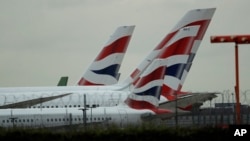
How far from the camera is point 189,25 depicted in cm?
5862

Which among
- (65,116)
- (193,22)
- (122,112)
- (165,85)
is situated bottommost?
(65,116)

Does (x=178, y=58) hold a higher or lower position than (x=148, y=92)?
higher

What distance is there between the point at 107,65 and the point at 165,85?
45.0 ft

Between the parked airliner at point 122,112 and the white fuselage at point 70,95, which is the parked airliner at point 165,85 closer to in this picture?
the white fuselage at point 70,95

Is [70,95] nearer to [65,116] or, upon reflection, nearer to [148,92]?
[148,92]

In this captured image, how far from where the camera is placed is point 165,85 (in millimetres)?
56125

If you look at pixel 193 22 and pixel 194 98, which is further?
pixel 193 22

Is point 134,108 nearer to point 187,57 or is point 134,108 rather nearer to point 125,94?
point 125,94

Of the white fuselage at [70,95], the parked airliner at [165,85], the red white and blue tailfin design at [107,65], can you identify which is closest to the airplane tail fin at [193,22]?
the parked airliner at [165,85]

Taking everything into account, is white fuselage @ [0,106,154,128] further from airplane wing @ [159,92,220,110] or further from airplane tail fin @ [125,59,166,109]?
airplane wing @ [159,92,220,110]

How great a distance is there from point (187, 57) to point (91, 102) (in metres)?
7.71

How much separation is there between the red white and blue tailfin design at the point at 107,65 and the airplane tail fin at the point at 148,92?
19640mm

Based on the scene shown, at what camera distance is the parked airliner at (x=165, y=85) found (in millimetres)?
54219

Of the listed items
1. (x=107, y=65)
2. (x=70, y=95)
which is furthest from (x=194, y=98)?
(x=107, y=65)
